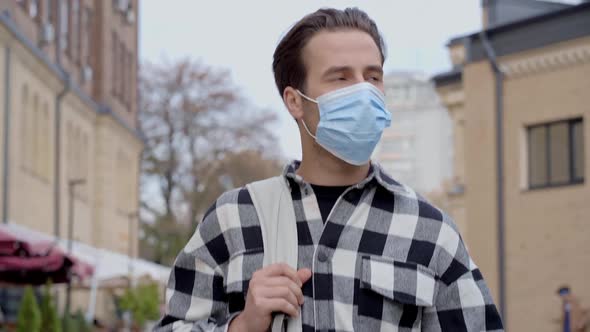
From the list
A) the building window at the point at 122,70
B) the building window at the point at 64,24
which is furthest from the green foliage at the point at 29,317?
the building window at the point at 122,70

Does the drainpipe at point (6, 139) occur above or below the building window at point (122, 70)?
below

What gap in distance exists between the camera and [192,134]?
210 ft

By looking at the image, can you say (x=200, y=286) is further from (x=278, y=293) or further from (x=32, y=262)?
(x=32, y=262)

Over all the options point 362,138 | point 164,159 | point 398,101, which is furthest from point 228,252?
point 398,101

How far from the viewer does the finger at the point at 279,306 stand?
3.10 metres

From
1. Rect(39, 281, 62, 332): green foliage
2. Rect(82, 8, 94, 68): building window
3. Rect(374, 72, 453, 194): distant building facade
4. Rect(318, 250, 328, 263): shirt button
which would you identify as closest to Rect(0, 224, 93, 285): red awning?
Rect(39, 281, 62, 332): green foliage

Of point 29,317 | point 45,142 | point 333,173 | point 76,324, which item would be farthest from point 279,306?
point 45,142

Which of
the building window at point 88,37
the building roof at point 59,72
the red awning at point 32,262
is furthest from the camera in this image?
the building window at point 88,37

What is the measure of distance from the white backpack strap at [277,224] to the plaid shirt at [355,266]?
21 mm

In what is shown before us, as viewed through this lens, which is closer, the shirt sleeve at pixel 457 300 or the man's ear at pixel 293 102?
the shirt sleeve at pixel 457 300

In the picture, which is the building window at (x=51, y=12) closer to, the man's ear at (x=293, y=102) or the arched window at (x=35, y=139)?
the arched window at (x=35, y=139)

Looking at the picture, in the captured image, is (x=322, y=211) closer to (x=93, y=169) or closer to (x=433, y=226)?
(x=433, y=226)

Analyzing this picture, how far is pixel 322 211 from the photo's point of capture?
3.36m

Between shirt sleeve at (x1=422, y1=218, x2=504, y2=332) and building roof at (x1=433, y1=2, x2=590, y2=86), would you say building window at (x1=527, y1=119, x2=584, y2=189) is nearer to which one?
building roof at (x1=433, y1=2, x2=590, y2=86)
